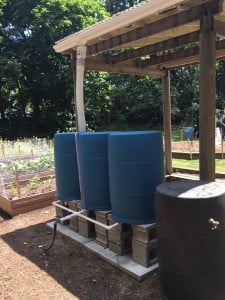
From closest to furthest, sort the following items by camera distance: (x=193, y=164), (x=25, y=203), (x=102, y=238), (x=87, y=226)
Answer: (x=102, y=238), (x=87, y=226), (x=25, y=203), (x=193, y=164)

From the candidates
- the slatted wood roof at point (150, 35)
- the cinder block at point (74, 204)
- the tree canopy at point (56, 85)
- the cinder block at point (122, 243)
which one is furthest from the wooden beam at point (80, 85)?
the tree canopy at point (56, 85)

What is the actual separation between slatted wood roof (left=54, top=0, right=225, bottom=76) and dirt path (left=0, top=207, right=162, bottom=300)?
266 cm

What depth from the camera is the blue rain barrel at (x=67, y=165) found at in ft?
14.3

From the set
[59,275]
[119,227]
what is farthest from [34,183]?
[119,227]

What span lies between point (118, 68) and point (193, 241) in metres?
4.12

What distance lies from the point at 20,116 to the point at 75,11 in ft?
22.4

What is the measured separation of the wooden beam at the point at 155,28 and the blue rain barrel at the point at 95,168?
1316 mm

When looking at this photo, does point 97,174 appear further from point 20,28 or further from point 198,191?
point 20,28

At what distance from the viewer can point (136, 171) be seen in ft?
10.8

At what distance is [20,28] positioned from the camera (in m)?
17.9

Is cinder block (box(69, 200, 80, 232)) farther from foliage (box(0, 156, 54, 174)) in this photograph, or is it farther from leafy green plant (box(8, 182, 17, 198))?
foliage (box(0, 156, 54, 174))

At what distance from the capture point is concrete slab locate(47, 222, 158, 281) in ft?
10.7

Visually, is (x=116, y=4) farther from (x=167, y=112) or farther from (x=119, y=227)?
(x=119, y=227)

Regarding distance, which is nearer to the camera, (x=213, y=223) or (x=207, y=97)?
(x=213, y=223)
